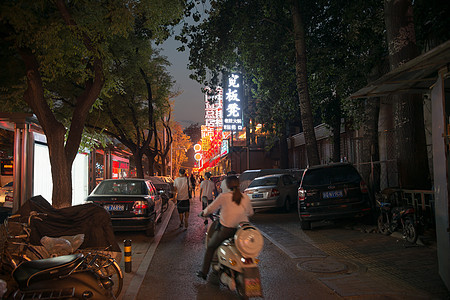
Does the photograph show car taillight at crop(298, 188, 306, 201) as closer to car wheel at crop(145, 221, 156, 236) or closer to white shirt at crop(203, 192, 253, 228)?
car wheel at crop(145, 221, 156, 236)

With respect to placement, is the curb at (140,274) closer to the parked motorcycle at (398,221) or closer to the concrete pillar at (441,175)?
the concrete pillar at (441,175)

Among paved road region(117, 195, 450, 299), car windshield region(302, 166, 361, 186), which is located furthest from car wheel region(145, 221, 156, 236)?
car windshield region(302, 166, 361, 186)

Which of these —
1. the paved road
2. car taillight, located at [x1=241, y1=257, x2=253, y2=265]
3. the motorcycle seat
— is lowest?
the paved road

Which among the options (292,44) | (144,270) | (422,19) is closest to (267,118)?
(292,44)

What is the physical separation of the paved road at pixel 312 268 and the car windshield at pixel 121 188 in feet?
5.16

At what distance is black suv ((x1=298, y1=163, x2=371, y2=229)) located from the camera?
9711mm

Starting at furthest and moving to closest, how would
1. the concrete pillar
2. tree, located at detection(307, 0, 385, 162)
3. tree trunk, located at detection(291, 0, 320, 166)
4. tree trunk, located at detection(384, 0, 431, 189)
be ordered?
tree trunk, located at detection(291, 0, 320, 166)
tree, located at detection(307, 0, 385, 162)
tree trunk, located at detection(384, 0, 431, 189)
the concrete pillar

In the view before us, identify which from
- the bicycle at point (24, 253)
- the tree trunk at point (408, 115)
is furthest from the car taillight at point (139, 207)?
the tree trunk at point (408, 115)

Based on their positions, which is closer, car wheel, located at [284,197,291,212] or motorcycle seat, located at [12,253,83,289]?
motorcycle seat, located at [12,253,83,289]

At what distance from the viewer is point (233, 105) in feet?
93.2

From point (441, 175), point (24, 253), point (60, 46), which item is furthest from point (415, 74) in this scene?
point (60, 46)

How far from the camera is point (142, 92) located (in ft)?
76.2

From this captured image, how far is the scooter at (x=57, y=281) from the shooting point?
374 centimetres

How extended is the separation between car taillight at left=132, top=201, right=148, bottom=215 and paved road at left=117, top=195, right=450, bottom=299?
796 millimetres
